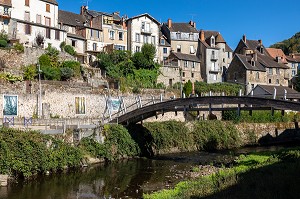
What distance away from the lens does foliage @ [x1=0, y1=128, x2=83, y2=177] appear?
66.7ft

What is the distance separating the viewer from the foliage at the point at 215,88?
54.5 m

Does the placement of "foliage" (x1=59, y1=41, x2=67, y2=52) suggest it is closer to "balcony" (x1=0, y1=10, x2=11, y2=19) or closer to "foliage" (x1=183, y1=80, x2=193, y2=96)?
"balcony" (x1=0, y1=10, x2=11, y2=19)

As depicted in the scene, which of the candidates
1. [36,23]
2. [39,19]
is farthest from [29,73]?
[39,19]

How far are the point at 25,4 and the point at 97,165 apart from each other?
2691 cm

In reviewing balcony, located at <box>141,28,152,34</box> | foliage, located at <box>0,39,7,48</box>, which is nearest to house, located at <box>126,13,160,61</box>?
balcony, located at <box>141,28,152,34</box>

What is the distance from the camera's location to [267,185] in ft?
50.2

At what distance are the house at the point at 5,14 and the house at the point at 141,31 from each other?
18803 mm

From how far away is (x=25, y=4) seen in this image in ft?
144

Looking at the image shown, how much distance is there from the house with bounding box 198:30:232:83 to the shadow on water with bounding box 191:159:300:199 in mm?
43883

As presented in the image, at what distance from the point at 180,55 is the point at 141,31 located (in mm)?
7794

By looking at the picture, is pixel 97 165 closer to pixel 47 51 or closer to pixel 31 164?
pixel 31 164

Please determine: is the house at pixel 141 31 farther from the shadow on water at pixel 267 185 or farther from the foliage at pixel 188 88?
the shadow on water at pixel 267 185

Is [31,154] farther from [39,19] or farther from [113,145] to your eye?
[39,19]

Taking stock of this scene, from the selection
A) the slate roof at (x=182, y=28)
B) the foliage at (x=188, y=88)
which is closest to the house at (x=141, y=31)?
the slate roof at (x=182, y=28)
